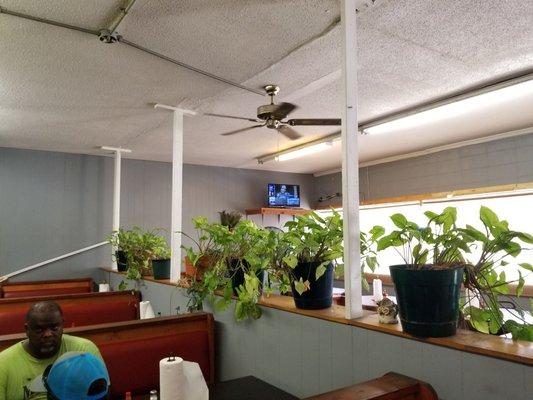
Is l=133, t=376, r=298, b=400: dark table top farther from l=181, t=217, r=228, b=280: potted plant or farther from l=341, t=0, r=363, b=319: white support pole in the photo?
l=181, t=217, r=228, b=280: potted plant

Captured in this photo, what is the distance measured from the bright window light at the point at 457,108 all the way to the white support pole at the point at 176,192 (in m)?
2.48

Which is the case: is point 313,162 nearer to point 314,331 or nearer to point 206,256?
point 206,256

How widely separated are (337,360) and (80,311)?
3014 mm

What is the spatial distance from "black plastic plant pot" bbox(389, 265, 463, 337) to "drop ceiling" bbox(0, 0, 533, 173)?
1.83 metres

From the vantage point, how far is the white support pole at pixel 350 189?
Answer: 1.92 metres

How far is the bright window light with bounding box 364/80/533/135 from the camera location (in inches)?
152

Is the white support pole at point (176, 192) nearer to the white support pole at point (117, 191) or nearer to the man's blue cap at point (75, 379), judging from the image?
the white support pole at point (117, 191)

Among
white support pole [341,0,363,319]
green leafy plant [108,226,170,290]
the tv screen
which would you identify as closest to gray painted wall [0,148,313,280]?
the tv screen

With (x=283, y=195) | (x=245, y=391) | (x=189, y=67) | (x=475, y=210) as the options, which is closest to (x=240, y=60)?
(x=189, y=67)

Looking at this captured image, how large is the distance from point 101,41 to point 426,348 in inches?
116

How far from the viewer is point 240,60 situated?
10.8 ft

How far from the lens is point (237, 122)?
4.99 meters

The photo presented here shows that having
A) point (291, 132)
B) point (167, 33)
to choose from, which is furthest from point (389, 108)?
point (167, 33)

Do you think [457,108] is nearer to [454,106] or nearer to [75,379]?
[454,106]
